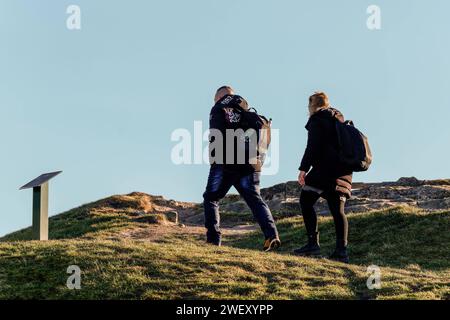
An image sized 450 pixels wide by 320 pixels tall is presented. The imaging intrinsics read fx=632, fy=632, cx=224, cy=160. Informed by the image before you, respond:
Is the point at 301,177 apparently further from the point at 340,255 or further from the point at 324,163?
the point at 340,255

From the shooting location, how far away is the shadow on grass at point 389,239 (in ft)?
52.0

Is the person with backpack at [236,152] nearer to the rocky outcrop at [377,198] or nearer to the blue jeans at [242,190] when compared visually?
the blue jeans at [242,190]

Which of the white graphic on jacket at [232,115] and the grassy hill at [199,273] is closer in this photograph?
the grassy hill at [199,273]

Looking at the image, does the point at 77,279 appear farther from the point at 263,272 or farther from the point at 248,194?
the point at 248,194

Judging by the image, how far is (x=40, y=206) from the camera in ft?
48.3

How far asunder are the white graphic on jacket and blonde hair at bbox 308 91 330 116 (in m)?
1.40

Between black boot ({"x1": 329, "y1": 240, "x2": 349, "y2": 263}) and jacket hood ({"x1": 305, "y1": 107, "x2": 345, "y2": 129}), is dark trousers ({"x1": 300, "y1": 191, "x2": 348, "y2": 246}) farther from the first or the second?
jacket hood ({"x1": 305, "y1": 107, "x2": 345, "y2": 129})

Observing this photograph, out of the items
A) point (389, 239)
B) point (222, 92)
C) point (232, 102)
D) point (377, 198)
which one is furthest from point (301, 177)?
point (377, 198)

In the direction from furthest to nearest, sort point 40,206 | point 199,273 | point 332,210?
point 40,206, point 332,210, point 199,273

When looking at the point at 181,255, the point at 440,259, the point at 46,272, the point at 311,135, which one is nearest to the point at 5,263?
the point at 46,272

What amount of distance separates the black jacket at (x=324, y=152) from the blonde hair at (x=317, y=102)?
0.56ft

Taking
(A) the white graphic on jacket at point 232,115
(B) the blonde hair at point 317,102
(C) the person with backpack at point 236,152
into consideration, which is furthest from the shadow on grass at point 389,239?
(A) the white graphic on jacket at point 232,115

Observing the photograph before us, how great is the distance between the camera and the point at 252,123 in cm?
1232

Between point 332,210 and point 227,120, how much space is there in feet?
8.62
